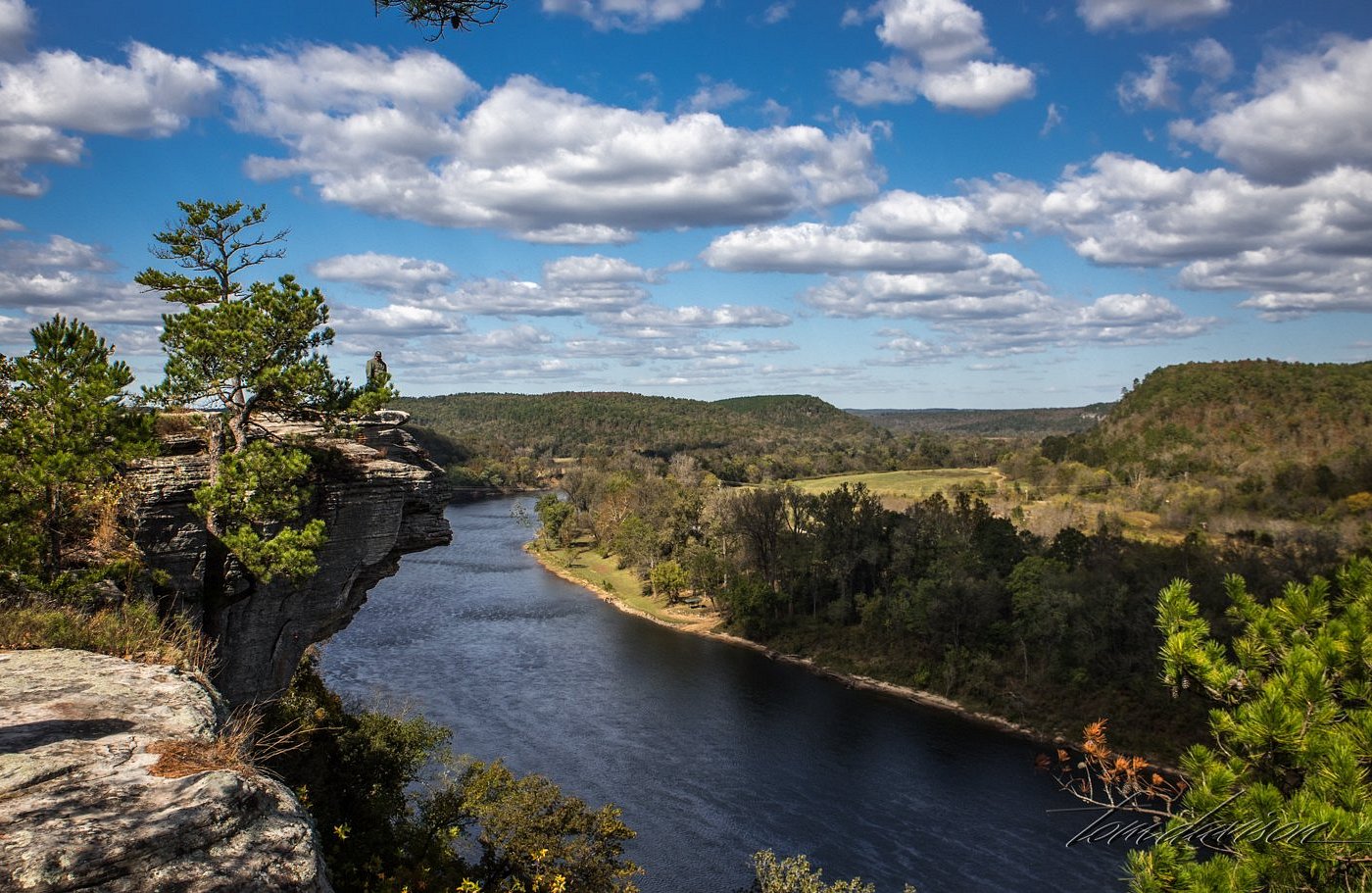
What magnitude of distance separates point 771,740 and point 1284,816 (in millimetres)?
36166

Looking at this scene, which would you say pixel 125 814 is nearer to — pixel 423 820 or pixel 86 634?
pixel 86 634

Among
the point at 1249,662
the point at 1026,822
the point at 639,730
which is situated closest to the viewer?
the point at 1249,662

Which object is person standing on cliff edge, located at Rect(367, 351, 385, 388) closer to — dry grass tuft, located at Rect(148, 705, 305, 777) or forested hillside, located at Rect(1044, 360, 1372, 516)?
dry grass tuft, located at Rect(148, 705, 305, 777)

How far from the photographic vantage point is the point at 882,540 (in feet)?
206

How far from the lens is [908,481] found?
11838 centimetres

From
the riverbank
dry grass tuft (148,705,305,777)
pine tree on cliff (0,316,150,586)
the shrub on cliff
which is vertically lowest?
the riverbank

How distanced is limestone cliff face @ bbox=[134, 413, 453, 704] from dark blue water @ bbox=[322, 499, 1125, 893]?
1468 cm

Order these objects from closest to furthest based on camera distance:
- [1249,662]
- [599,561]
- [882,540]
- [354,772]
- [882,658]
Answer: [1249,662], [354,772], [882,658], [882,540], [599,561]

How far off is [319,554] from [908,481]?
10802 cm

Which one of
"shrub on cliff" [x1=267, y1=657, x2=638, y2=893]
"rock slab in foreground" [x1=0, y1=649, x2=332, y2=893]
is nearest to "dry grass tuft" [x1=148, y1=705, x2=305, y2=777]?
"rock slab in foreground" [x1=0, y1=649, x2=332, y2=893]

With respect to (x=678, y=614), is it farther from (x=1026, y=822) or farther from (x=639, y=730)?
(x=1026, y=822)

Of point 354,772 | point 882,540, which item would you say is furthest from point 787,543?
point 354,772

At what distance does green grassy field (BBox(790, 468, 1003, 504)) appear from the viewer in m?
107

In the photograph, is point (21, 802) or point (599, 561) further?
point (599, 561)
